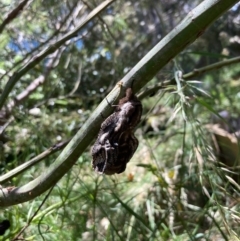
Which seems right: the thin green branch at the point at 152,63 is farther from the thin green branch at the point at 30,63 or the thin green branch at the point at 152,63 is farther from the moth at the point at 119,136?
the thin green branch at the point at 30,63

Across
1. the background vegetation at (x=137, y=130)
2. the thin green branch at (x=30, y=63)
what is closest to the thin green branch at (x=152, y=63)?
the background vegetation at (x=137, y=130)

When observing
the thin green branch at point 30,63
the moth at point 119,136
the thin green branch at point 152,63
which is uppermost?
the thin green branch at point 30,63

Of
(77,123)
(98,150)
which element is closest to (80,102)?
(77,123)

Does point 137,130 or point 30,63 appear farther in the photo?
point 137,130

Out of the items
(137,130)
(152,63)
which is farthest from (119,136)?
(137,130)

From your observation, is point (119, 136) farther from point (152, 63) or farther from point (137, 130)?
point (137, 130)
